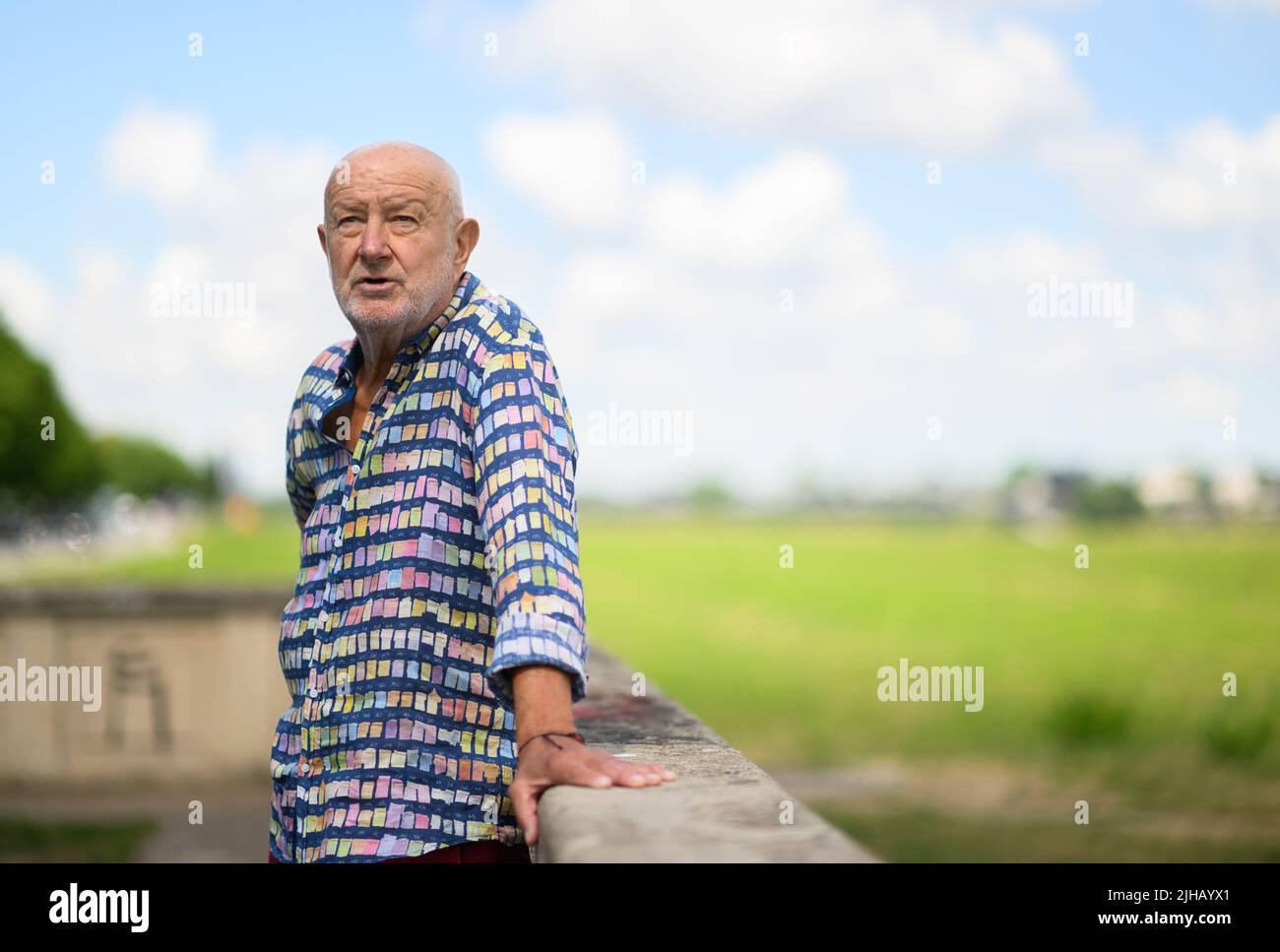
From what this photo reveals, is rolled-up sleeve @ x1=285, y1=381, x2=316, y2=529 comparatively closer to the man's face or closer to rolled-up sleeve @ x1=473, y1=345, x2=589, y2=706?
the man's face

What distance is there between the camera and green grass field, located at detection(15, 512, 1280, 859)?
16.9 metres

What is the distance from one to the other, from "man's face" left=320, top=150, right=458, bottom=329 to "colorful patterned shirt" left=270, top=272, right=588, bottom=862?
7 centimetres

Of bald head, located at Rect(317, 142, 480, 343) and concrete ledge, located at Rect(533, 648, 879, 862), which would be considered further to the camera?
bald head, located at Rect(317, 142, 480, 343)

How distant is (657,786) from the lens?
6.72 ft

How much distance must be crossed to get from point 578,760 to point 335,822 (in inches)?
16.1

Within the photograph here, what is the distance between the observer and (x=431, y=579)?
2111 millimetres

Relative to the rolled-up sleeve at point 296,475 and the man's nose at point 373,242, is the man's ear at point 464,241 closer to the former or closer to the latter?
the man's nose at point 373,242

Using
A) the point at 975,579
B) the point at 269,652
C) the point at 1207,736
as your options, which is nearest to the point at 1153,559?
the point at 975,579

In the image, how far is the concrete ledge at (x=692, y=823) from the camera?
170 cm

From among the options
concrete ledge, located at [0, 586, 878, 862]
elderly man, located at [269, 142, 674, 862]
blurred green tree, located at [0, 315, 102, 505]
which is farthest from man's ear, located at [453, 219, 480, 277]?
blurred green tree, located at [0, 315, 102, 505]

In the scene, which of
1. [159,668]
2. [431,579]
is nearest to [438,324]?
[431,579]

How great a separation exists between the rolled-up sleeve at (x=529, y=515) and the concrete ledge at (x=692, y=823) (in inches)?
6.5

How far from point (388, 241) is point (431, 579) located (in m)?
0.52
